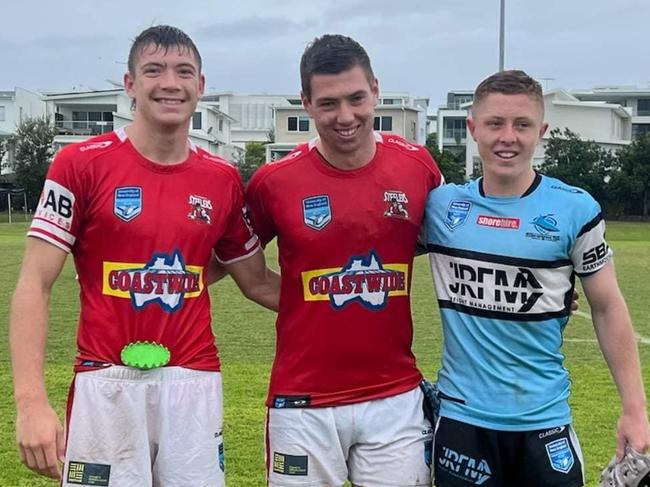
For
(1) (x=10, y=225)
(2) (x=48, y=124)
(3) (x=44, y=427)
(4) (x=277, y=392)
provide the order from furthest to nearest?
(2) (x=48, y=124) < (1) (x=10, y=225) < (4) (x=277, y=392) < (3) (x=44, y=427)

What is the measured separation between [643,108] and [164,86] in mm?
69132

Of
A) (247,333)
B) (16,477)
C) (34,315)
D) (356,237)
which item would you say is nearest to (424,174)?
(356,237)

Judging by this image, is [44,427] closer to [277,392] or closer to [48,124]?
[277,392]

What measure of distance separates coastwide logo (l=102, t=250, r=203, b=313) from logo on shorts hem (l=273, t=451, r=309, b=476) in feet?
2.46

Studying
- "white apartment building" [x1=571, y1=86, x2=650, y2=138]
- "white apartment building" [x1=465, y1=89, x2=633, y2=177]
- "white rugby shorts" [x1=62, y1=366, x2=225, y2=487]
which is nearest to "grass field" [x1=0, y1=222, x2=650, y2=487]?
"white rugby shorts" [x1=62, y1=366, x2=225, y2=487]

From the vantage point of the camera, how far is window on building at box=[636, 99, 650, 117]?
65.8m

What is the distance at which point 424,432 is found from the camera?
327 cm

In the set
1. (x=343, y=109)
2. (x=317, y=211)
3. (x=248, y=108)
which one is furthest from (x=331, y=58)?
(x=248, y=108)

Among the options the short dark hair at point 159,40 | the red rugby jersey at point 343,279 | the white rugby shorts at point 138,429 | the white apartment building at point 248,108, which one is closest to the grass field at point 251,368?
the red rugby jersey at point 343,279

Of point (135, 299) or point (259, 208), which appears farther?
point (259, 208)

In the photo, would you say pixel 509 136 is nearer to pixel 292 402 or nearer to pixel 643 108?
pixel 292 402

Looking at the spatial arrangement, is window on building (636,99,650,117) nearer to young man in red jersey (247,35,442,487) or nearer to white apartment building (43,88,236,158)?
white apartment building (43,88,236,158)

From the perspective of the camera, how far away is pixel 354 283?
10.6 feet

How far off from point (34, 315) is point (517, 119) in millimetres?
1866
